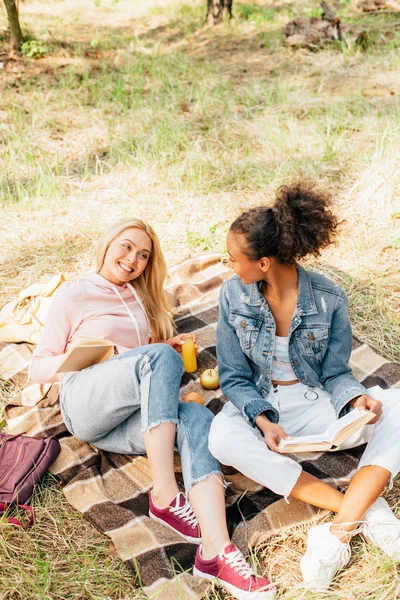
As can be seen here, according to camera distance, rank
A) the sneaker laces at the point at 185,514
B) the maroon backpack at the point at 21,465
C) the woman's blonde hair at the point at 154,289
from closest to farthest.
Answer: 1. the sneaker laces at the point at 185,514
2. the maroon backpack at the point at 21,465
3. the woman's blonde hair at the point at 154,289

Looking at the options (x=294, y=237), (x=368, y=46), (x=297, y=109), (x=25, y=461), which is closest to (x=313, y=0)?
(x=368, y=46)

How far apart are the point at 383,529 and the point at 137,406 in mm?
1155

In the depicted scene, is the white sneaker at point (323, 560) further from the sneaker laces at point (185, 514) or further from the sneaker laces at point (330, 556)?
the sneaker laces at point (185, 514)

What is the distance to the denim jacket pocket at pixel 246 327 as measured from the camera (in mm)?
2715

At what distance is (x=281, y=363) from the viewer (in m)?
2.76

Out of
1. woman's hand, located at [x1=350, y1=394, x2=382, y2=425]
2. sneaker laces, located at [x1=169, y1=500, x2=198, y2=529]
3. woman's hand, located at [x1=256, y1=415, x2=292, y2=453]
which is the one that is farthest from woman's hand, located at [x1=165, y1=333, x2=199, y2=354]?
woman's hand, located at [x1=350, y1=394, x2=382, y2=425]

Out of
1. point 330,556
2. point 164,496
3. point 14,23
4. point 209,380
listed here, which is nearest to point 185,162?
point 209,380

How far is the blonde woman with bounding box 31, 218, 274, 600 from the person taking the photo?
2383 millimetres

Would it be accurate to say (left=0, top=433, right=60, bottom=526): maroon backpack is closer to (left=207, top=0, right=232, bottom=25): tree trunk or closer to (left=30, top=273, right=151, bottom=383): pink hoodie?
(left=30, top=273, right=151, bottom=383): pink hoodie

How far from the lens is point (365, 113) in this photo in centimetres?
596

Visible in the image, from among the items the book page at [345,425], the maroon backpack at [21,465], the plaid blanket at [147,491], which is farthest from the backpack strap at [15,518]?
the book page at [345,425]

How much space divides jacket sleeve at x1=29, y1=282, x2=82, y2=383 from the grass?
0.55 meters

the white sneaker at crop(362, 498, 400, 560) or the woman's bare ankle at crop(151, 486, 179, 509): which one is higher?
the woman's bare ankle at crop(151, 486, 179, 509)

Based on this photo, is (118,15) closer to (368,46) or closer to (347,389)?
(368,46)
